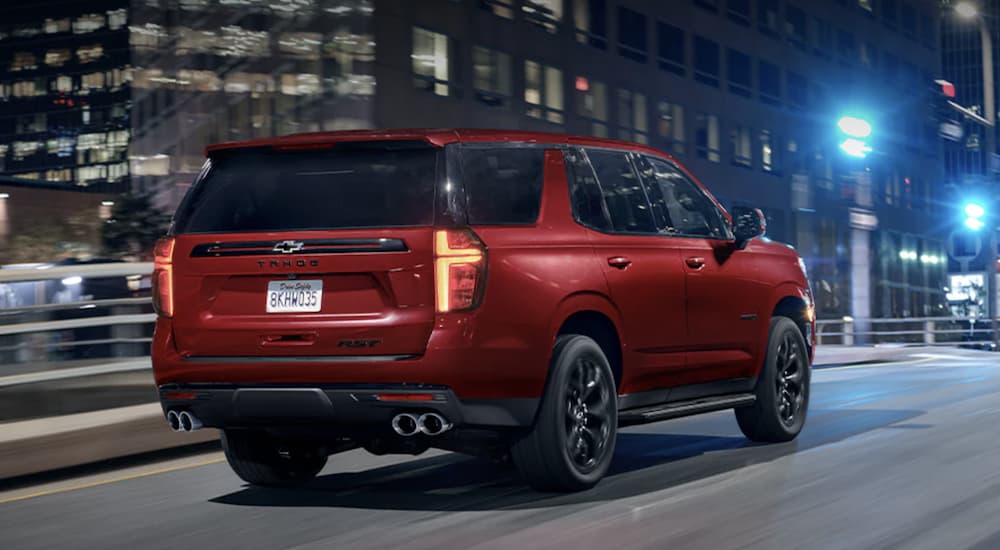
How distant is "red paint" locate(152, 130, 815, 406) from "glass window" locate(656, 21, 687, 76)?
41.2 meters

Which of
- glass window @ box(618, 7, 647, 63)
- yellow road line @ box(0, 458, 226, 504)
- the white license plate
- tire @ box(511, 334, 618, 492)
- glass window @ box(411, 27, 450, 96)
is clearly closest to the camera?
the white license plate

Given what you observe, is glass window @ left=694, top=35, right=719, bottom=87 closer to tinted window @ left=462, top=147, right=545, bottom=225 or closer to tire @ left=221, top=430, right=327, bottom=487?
tire @ left=221, top=430, right=327, bottom=487

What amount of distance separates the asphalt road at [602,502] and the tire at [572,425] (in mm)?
147

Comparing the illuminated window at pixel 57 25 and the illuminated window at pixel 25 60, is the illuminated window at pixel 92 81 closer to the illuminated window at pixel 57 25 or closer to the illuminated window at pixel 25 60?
the illuminated window at pixel 57 25

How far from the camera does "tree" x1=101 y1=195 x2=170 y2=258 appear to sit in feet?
119

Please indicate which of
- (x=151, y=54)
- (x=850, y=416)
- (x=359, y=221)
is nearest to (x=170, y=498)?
(x=359, y=221)

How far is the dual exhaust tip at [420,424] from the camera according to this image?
7.15 metres

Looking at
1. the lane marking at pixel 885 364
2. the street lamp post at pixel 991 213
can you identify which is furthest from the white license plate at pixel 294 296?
the street lamp post at pixel 991 213

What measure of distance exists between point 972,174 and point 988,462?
304 feet

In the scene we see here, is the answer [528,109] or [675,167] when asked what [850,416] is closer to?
[675,167]

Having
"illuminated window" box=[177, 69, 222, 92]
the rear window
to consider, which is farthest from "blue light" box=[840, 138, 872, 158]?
the rear window

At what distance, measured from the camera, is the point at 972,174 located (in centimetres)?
9731

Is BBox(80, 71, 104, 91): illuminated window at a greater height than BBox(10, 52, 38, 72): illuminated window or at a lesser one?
lesser

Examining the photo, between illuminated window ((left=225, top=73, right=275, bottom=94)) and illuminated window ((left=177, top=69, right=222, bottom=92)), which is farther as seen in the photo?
illuminated window ((left=177, top=69, right=222, bottom=92))
